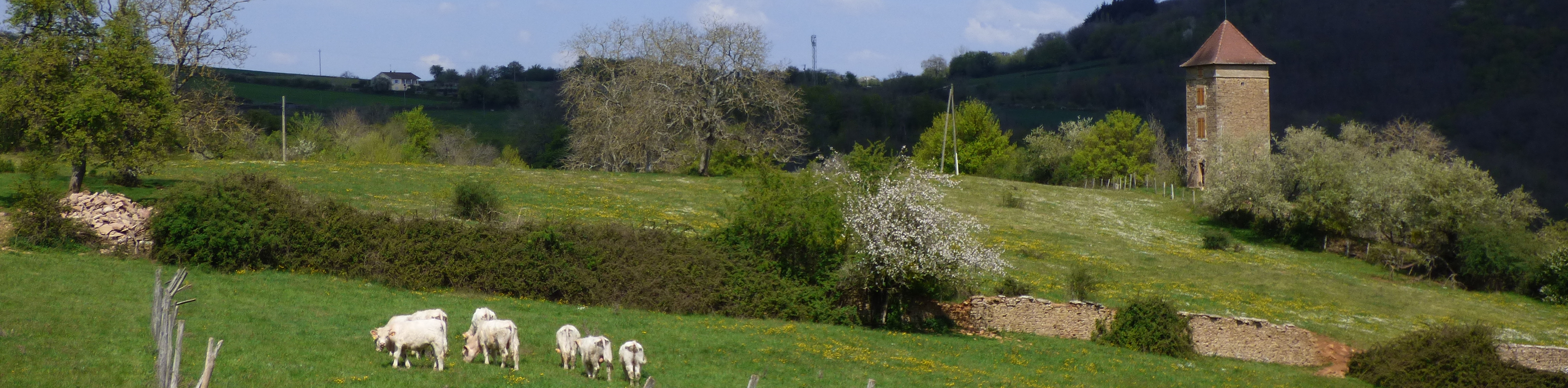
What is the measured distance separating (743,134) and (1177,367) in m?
32.8

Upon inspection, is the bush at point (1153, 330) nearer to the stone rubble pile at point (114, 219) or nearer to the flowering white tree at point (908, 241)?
the flowering white tree at point (908, 241)

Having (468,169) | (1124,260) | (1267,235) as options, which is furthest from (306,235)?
(1267,235)

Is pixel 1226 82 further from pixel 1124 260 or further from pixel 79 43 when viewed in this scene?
pixel 79 43

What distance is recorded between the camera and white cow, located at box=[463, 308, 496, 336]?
55.9 ft

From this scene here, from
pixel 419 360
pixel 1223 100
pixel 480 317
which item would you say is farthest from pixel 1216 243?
pixel 419 360

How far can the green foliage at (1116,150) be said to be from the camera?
79.6 metres

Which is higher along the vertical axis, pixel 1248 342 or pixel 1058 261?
pixel 1058 261

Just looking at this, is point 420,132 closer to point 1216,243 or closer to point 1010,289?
point 1216,243

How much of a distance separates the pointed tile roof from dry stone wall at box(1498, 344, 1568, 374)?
4025 cm

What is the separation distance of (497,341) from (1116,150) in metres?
72.1

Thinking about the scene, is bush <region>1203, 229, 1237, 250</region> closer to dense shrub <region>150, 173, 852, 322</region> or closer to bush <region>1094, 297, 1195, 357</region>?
bush <region>1094, 297, 1195, 357</region>

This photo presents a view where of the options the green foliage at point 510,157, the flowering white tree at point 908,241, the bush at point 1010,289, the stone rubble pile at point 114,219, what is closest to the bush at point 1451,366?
the bush at point 1010,289

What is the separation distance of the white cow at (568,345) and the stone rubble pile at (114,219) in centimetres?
1645

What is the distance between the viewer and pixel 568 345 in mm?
16812
